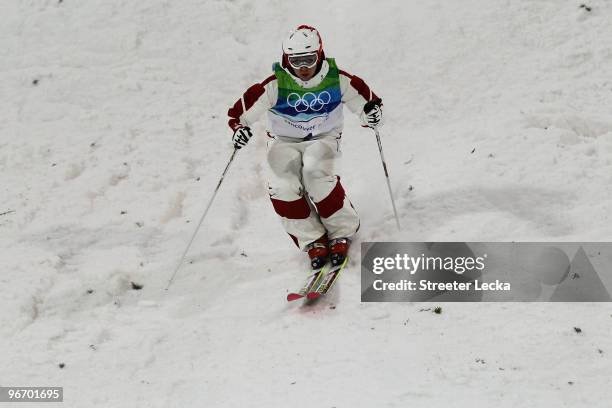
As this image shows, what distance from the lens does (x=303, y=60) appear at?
5.30 metres

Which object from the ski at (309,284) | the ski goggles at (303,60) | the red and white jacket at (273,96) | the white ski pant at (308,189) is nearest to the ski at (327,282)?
the ski at (309,284)

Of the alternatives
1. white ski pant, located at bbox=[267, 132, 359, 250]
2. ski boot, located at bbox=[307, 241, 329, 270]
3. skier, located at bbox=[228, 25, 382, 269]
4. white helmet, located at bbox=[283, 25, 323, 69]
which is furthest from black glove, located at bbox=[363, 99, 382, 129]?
ski boot, located at bbox=[307, 241, 329, 270]

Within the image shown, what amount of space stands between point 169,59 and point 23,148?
229 centimetres

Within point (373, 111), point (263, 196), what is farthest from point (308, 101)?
point (263, 196)

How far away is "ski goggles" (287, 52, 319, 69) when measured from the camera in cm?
529

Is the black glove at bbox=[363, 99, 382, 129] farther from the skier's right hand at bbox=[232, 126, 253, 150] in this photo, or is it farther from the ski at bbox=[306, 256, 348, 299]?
the ski at bbox=[306, 256, 348, 299]

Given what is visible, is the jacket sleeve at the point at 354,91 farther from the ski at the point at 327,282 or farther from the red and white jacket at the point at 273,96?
the ski at the point at 327,282

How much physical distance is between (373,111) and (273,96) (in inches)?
36.7

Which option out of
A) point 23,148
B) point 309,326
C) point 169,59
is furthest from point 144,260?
point 169,59

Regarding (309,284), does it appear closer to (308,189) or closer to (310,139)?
(308,189)

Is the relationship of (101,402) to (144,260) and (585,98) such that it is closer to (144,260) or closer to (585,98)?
(144,260)

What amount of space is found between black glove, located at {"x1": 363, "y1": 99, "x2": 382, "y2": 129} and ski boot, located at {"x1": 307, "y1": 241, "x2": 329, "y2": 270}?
125 cm

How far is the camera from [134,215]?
6625 millimetres

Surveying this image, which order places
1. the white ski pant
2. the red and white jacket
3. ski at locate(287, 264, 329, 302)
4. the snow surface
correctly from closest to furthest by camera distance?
the snow surface
ski at locate(287, 264, 329, 302)
the red and white jacket
the white ski pant
